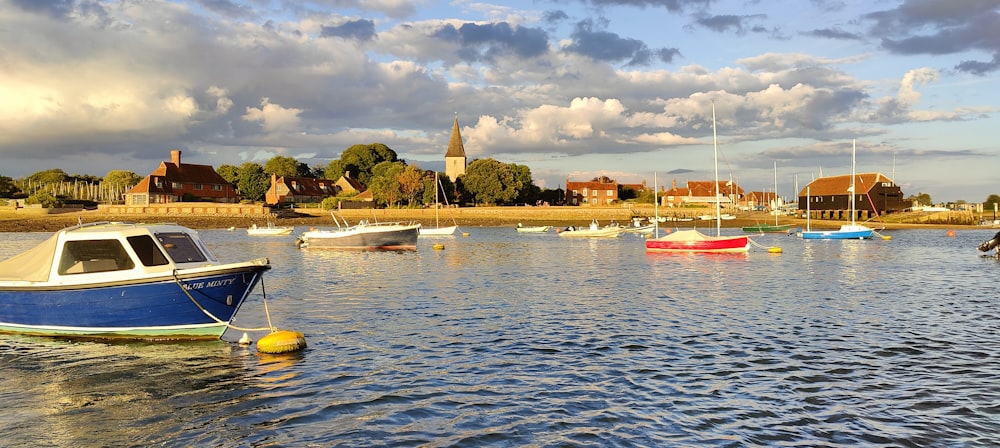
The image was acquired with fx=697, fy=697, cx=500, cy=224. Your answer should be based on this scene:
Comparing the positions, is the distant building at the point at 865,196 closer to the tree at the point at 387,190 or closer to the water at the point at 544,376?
the tree at the point at 387,190

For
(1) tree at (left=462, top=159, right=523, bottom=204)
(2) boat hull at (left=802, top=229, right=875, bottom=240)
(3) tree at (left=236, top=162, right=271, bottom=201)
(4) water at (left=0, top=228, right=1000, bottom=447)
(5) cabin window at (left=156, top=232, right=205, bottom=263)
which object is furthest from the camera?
(3) tree at (left=236, top=162, right=271, bottom=201)

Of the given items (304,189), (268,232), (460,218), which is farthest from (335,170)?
(268,232)

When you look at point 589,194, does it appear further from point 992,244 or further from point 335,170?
point 992,244

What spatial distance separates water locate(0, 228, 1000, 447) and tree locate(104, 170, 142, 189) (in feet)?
593

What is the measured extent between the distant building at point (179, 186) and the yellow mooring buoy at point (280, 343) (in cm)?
13546

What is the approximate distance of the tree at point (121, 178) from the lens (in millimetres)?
186500

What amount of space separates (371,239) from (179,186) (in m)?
98.4

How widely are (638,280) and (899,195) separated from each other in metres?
114

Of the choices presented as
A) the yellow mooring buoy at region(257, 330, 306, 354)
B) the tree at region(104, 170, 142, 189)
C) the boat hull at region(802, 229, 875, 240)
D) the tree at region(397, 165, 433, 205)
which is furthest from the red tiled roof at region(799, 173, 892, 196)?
the tree at region(104, 170, 142, 189)

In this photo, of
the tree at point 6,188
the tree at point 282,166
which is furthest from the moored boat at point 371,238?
the tree at point 6,188

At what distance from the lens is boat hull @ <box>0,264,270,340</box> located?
58.4 feet

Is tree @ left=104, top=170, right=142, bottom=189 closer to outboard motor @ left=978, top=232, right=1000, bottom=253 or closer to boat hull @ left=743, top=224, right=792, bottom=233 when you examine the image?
boat hull @ left=743, top=224, right=792, bottom=233

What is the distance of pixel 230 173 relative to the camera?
568 ft

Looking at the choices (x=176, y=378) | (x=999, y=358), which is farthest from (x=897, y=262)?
(x=176, y=378)
